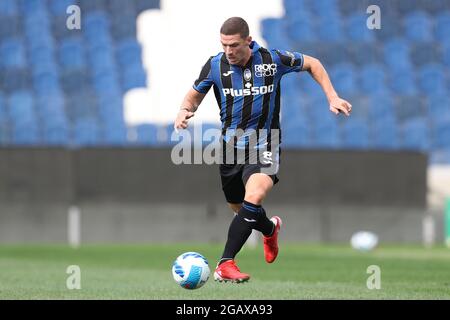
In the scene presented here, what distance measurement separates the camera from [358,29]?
23.7 meters

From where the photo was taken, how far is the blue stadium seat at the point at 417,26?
24.3 meters

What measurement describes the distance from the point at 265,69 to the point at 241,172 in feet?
2.78

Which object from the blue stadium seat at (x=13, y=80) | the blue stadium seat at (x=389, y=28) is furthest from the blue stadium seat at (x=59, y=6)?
the blue stadium seat at (x=389, y=28)

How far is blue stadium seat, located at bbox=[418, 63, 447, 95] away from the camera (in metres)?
23.3

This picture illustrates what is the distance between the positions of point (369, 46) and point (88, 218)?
27.9ft

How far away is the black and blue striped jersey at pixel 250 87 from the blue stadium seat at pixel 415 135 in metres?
14.8

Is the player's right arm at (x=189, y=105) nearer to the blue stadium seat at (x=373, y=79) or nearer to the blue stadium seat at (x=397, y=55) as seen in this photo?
the blue stadium seat at (x=373, y=79)

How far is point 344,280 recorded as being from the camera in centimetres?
966

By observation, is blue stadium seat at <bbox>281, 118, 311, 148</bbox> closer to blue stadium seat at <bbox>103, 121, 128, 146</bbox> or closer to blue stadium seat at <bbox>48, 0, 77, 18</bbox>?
blue stadium seat at <bbox>103, 121, 128, 146</bbox>

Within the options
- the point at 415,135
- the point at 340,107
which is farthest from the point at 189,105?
the point at 415,135

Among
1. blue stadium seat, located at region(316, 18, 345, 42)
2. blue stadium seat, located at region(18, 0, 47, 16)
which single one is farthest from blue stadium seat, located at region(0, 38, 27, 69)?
blue stadium seat, located at region(316, 18, 345, 42)

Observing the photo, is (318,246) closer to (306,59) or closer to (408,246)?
(408,246)

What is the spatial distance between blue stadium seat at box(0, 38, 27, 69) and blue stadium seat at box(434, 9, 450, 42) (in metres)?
9.95
